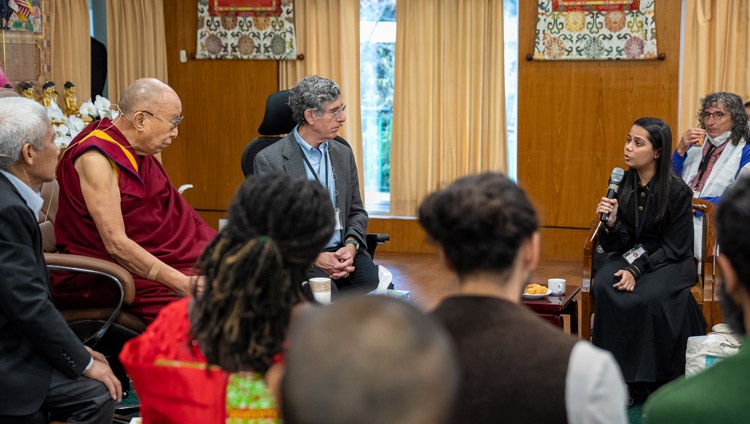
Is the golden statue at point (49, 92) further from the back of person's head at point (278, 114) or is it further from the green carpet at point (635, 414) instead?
the green carpet at point (635, 414)

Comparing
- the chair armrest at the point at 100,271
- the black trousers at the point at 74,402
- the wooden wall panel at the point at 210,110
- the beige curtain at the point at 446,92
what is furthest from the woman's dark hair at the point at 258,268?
the wooden wall panel at the point at 210,110

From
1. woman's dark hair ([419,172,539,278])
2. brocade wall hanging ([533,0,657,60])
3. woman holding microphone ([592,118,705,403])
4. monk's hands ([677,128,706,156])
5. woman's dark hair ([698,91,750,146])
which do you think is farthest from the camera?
brocade wall hanging ([533,0,657,60])

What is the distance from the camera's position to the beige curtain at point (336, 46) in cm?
762

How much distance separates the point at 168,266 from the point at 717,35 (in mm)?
4690

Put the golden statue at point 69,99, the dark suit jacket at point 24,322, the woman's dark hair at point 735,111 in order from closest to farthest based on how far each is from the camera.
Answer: the dark suit jacket at point 24,322
the woman's dark hair at point 735,111
the golden statue at point 69,99

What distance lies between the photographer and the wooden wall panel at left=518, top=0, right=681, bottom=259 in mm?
6863

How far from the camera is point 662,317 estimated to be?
4164 mm

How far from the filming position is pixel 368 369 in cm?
90

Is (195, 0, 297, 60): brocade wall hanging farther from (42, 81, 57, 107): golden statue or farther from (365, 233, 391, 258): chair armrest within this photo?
(365, 233, 391, 258): chair armrest

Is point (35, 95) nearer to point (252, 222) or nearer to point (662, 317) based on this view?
point (662, 317)

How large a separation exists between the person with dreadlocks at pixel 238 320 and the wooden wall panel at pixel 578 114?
17.6ft

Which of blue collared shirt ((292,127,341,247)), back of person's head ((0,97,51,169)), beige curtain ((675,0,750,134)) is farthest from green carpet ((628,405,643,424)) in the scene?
beige curtain ((675,0,750,134))

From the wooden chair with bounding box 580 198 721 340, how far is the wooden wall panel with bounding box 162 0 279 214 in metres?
4.09

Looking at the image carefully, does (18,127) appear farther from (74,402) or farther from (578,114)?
(578,114)
